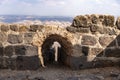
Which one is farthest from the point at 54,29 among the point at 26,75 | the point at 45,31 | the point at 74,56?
the point at 26,75

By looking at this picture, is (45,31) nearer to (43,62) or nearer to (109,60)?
(43,62)

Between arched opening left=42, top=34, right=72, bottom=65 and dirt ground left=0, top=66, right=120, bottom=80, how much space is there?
0.47m

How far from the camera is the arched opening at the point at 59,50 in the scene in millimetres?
8812

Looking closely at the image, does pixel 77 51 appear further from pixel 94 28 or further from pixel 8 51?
pixel 8 51

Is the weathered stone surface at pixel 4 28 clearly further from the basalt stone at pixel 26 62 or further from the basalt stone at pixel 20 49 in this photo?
the basalt stone at pixel 26 62

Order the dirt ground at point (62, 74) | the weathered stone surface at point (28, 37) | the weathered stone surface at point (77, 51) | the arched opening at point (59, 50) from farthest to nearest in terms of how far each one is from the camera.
→ the arched opening at point (59, 50)
the weathered stone surface at point (77, 51)
the weathered stone surface at point (28, 37)
the dirt ground at point (62, 74)

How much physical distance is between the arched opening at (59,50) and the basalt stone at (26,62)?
55cm

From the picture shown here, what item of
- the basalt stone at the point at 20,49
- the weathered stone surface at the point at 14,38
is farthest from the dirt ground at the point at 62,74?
the weathered stone surface at the point at 14,38

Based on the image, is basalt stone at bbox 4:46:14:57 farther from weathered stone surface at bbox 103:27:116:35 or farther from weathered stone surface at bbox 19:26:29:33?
weathered stone surface at bbox 103:27:116:35

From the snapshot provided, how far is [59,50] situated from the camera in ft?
32.6

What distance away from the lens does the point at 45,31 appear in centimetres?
862

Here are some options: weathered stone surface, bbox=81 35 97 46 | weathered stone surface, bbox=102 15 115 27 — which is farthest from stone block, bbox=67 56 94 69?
weathered stone surface, bbox=102 15 115 27

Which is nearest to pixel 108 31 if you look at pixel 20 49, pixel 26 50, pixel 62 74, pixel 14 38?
pixel 62 74

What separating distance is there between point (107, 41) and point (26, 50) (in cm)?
229
